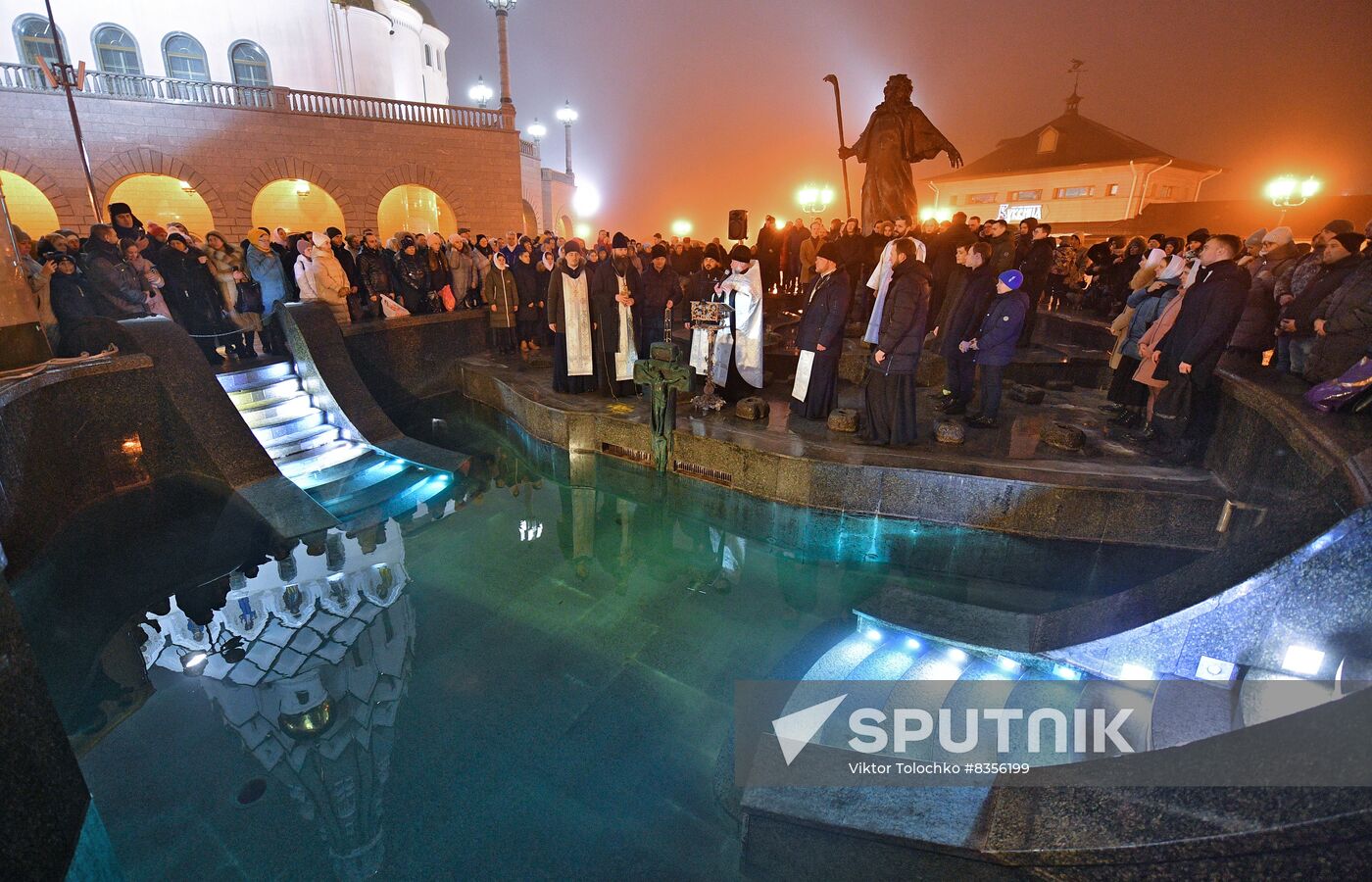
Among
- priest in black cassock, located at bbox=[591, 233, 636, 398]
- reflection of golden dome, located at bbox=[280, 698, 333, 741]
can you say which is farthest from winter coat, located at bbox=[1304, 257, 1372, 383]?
reflection of golden dome, located at bbox=[280, 698, 333, 741]

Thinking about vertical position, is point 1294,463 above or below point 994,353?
below

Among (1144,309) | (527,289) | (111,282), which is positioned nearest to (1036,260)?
(1144,309)

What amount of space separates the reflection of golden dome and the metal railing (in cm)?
2243

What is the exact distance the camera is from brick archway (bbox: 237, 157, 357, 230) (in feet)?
62.8

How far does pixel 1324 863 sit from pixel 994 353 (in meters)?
5.23

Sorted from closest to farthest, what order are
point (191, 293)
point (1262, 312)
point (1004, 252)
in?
point (1262, 312)
point (191, 293)
point (1004, 252)

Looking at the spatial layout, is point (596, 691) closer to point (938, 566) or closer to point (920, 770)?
point (920, 770)

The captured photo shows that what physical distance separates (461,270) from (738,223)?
5575 mm

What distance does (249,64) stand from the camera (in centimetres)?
2291

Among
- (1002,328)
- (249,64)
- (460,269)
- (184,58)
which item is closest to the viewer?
(1002,328)

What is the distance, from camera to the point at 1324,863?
1429mm

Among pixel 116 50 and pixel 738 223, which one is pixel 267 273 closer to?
pixel 738 223

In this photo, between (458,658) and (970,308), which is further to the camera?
(970,308)

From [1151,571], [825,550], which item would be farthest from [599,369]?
[1151,571]
